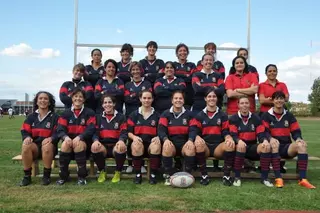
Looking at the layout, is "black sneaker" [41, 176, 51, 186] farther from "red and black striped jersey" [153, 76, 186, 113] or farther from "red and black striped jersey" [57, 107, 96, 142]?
"red and black striped jersey" [153, 76, 186, 113]

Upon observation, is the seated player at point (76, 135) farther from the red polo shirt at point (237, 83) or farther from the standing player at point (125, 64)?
the red polo shirt at point (237, 83)

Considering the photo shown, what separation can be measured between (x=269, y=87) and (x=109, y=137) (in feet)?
9.14

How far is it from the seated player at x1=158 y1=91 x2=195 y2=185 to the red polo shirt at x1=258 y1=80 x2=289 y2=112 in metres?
1.40

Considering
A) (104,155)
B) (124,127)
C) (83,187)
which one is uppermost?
(124,127)

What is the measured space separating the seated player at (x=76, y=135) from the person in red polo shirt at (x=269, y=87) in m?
2.81

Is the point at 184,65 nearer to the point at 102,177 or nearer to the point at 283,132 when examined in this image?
the point at 283,132

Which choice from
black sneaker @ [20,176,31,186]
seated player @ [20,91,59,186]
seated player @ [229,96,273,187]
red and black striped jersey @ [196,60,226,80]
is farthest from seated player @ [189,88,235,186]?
black sneaker @ [20,176,31,186]

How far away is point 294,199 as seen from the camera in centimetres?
448

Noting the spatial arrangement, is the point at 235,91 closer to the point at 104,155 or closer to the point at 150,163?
the point at 150,163

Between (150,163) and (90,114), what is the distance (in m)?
1.20

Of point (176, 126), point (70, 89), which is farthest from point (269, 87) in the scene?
point (70, 89)

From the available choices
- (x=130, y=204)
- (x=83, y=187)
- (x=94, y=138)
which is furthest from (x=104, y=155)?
(x=130, y=204)

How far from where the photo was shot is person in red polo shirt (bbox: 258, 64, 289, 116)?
608 centimetres

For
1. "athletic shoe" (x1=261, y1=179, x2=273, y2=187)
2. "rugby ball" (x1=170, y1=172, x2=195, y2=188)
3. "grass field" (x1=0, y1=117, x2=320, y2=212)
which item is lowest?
"grass field" (x1=0, y1=117, x2=320, y2=212)
